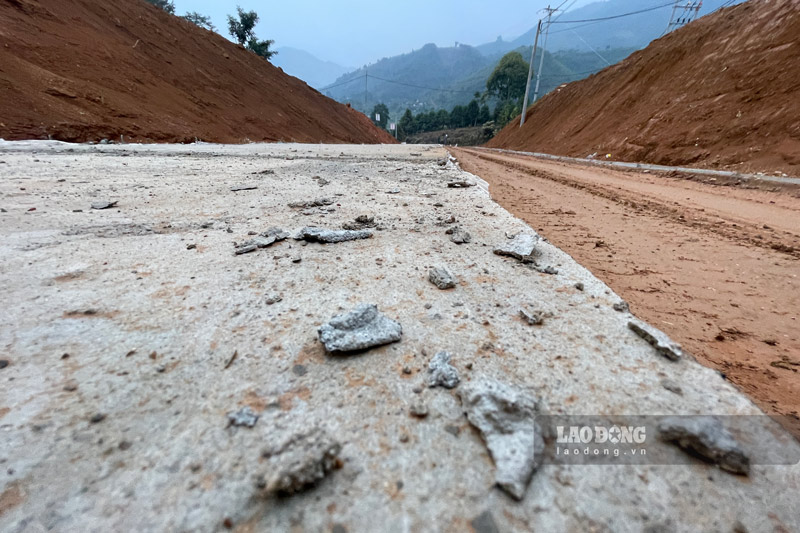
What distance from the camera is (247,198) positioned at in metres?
3.80

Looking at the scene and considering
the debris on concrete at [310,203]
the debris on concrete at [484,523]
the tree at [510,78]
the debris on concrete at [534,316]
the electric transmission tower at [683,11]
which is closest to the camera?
the debris on concrete at [484,523]

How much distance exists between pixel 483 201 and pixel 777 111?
400 inches

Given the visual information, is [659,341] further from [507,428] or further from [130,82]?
[130,82]

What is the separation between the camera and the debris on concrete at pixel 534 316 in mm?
1590

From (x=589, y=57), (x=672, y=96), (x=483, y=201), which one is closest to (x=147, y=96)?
(x=483, y=201)

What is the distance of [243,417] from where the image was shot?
3.38 ft

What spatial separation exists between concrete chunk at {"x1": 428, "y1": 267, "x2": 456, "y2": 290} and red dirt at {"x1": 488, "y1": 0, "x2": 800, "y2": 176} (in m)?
9.53

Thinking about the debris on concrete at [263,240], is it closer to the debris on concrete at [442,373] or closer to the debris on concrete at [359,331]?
the debris on concrete at [359,331]

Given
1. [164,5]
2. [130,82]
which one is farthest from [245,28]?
[130,82]

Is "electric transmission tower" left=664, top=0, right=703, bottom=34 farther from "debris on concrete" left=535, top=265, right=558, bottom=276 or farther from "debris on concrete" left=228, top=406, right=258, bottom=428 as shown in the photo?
"debris on concrete" left=228, top=406, right=258, bottom=428

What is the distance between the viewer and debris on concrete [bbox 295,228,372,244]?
2529 millimetres

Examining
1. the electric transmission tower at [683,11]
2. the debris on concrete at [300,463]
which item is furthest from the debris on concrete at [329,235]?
the electric transmission tower at [683,11]

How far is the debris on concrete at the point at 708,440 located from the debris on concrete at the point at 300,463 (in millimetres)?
1040

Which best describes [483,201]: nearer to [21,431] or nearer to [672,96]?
[21,431]
